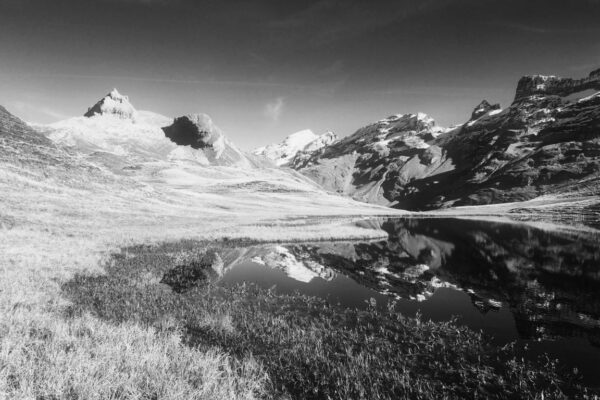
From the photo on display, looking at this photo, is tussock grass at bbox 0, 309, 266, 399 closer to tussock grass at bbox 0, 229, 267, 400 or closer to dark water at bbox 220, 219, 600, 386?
tussock grass at bbox 0, 229, 267, 400

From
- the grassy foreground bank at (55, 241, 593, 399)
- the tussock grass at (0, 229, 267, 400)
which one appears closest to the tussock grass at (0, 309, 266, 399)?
the tussock grass at (0, 229, 267, 400)

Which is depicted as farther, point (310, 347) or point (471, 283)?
point (471, 283)

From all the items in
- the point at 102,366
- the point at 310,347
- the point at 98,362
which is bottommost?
the point at 310,347

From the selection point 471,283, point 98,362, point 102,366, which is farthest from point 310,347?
point 471,283

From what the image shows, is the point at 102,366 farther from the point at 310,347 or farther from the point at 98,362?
the point at 310,347

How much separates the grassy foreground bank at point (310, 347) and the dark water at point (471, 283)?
2.42 m

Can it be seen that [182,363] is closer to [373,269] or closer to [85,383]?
[85,383]

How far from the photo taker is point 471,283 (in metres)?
27.0

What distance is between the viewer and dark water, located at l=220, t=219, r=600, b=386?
15727mm

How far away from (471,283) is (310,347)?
20511 mm

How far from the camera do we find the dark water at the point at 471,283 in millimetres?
15727

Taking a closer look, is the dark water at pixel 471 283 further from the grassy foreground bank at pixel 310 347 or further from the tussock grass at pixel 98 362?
the tussock grass at pixel 98 362

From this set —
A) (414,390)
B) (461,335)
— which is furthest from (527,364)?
(414,390)

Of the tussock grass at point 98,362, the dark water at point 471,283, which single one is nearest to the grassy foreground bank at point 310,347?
the tussock grass at point 98,362
